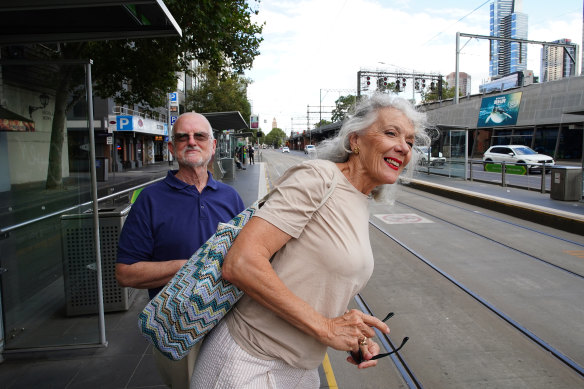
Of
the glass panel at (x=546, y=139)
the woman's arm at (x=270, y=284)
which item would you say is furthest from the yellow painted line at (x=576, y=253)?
the glass panel at (x=546, y=139)

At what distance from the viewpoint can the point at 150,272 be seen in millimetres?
2020

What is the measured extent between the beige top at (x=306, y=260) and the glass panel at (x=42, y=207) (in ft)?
9.33

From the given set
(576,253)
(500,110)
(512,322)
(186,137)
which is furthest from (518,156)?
(186,137)

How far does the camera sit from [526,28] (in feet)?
563

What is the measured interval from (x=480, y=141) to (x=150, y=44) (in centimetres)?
3280

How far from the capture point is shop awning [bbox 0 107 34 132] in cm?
334

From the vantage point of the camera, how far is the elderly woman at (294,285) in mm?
1356

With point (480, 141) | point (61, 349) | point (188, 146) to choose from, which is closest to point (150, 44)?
point (61, 349)

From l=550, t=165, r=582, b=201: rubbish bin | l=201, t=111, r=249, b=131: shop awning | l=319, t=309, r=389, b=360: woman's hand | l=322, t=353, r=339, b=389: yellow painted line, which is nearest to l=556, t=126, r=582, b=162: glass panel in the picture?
l=550, t=165, r=582, b=201: rubbish bin

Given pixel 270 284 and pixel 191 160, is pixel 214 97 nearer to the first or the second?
pixel 191 160

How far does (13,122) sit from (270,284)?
3.10 meters

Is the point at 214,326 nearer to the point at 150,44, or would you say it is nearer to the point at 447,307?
the point at 447,307

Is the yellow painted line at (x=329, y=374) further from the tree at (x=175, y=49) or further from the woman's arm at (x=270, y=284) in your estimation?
the tree at (x=175, y=49)

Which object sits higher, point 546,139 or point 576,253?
point 546,139
